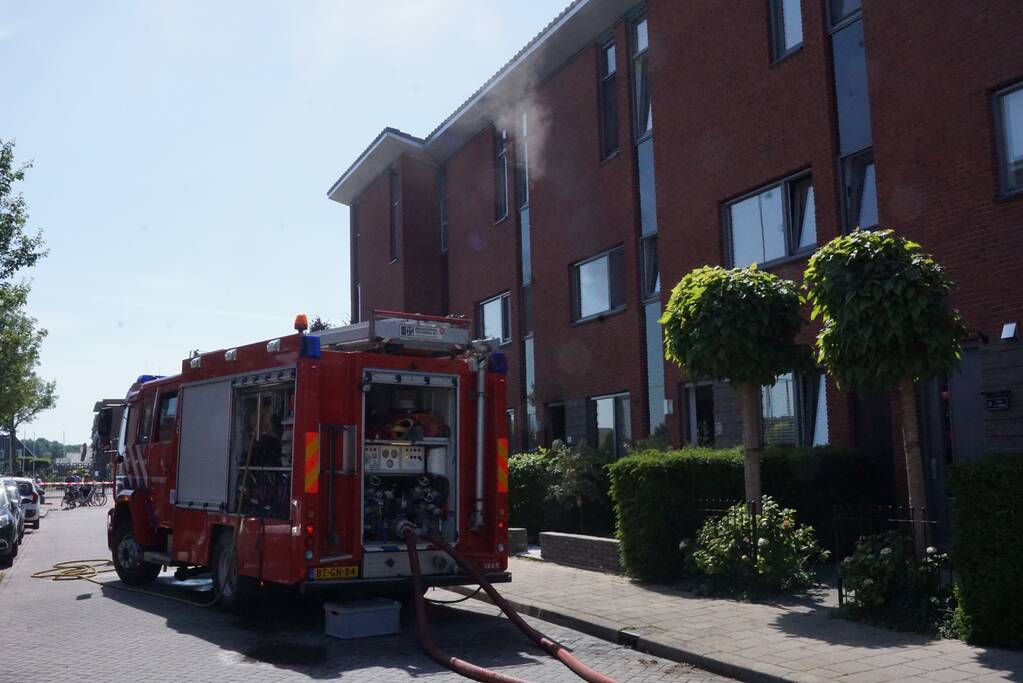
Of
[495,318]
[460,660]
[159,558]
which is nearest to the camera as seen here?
[460,660]

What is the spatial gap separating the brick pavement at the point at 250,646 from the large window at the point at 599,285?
8615mm

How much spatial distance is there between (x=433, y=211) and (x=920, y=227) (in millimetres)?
17759

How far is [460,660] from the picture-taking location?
25.7 feet

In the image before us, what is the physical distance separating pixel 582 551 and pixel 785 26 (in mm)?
8518

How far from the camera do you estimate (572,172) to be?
20.8 meters

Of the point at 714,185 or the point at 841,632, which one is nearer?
the point at 841,632

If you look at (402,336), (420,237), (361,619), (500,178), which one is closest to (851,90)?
(402,336)

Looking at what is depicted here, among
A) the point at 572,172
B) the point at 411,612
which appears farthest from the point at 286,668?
the point at 572,172

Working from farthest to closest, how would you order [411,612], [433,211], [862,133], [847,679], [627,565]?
[433,211] < [862,133] < [627,565] < [411,612] < [847,679]

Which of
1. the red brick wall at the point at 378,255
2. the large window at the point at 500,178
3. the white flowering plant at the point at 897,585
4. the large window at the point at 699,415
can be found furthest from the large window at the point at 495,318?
the white flowering plant at the point at 897,585

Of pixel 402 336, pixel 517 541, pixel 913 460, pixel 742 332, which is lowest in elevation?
pixel 517 541

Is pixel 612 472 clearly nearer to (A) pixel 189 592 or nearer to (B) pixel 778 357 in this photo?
(B) pixel 778 357

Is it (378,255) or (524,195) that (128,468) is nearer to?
(524,195)

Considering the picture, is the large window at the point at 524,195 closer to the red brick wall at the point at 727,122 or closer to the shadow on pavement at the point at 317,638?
the red brick wall at the point at 727,122
